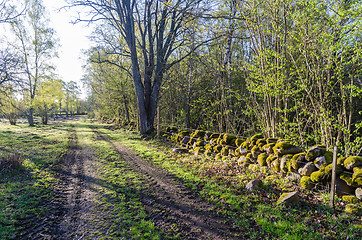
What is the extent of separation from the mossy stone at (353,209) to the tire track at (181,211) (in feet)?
6.65

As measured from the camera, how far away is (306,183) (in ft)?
12.7

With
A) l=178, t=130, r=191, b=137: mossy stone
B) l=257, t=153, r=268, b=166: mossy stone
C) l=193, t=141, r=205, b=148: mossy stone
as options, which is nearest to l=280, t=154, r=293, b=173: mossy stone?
l=257, t=153, r=268, b=166: mossy stone

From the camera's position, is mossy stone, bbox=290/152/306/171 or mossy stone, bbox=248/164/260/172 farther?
mossy stone, bbox=248/164/260/172

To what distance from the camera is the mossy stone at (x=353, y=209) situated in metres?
2.99

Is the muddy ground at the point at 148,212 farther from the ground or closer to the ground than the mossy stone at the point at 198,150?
closer to the ground

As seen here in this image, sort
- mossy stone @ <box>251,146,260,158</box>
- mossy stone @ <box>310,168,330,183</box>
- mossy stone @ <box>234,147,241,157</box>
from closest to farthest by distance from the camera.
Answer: mossy stone @ <box>310,168,330,183</box>
mossy stone @ <box>251,146,260,158</box>
mossy stone @ <box>234,147,241,157</box>

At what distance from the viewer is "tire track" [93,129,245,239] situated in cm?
285

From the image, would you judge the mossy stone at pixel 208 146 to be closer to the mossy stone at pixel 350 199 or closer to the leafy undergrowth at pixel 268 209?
the leafy undergrowth at pixel 268 209

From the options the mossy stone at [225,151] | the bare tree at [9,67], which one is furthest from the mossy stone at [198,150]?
the bare tree at [9,67]

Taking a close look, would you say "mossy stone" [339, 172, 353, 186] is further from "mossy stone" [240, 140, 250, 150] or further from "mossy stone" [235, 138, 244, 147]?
"mossy stone" [235, 138, 244, 147]

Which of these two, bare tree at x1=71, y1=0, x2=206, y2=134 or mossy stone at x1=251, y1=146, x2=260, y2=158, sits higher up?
bare tree at x1=71, y1=0, x2=206, y2=134

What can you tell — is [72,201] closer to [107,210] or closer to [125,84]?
[107,210]

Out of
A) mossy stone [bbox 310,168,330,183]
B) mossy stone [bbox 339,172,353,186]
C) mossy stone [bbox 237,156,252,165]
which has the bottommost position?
mossy stone [bbox 237,156,252,165]

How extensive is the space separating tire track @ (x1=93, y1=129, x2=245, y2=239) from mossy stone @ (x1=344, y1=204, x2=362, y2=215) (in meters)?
2.03
